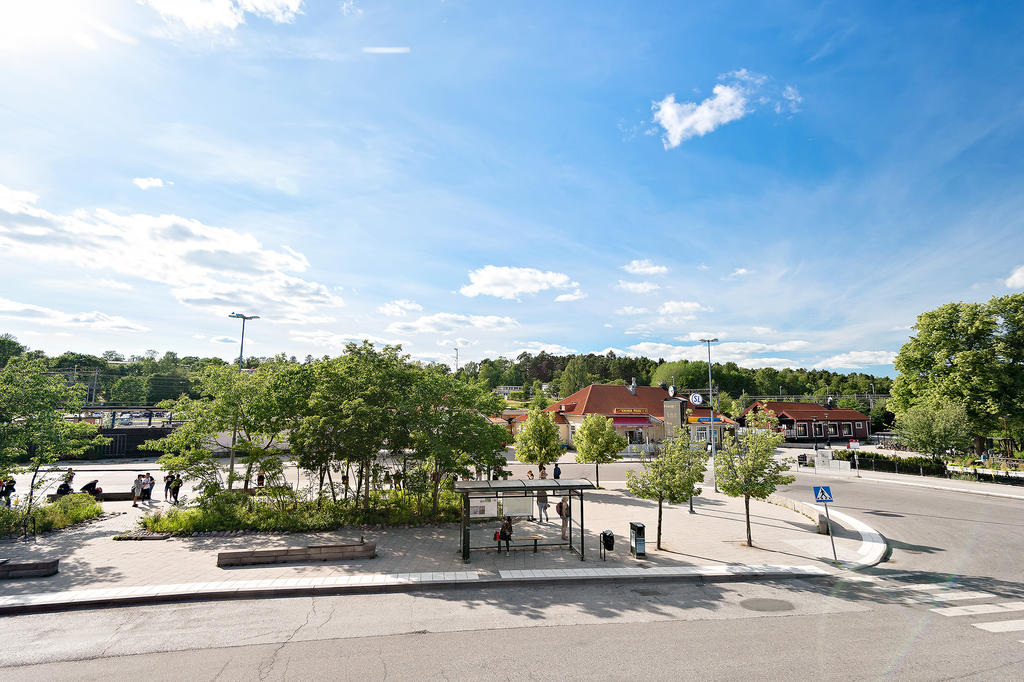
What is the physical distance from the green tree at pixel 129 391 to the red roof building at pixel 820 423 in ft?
460

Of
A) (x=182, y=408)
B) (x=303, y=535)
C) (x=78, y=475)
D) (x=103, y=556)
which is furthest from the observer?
(x=78, y=475)

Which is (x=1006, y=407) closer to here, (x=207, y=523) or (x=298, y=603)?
(x=298, y=603)

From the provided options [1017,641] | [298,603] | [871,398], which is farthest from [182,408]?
[871,398]

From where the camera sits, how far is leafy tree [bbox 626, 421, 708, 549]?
16641mm

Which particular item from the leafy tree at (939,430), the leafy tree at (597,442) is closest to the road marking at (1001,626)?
the leafy tree at (597,442)

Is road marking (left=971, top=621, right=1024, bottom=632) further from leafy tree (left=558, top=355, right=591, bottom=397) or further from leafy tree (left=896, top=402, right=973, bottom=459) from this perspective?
leafy tree (left=558, top=355, right=591, bottom=397)

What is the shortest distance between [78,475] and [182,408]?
24572 mm

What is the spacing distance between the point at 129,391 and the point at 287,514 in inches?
5396

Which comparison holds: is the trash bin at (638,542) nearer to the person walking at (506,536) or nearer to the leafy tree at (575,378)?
the person walking at (506,536)

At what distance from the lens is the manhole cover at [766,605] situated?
1148cm

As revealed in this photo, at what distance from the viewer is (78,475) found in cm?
3475

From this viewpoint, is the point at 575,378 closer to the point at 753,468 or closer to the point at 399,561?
the point at 753,468

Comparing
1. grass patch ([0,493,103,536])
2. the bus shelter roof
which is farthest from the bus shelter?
grass patch ([0,493,103,536])

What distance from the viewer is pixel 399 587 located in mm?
12758
